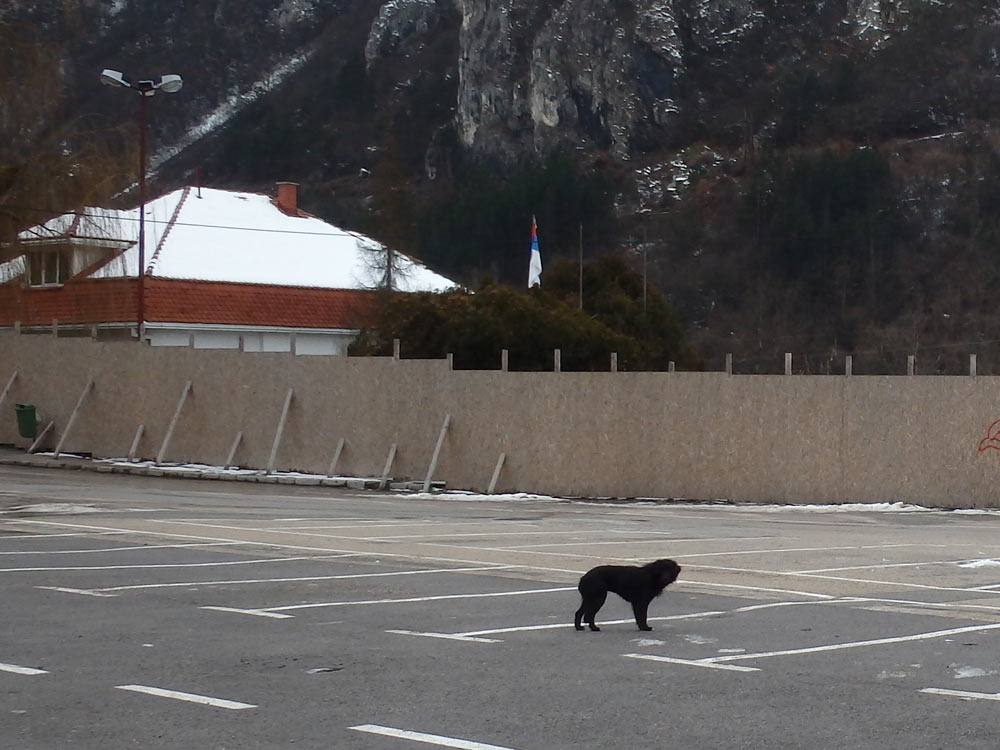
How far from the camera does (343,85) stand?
15500 centimetres

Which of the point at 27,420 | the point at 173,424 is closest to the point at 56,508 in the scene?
the point at 173,424

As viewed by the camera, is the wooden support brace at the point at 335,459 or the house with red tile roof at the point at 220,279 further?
the house with red tile roof at the point at 220,279

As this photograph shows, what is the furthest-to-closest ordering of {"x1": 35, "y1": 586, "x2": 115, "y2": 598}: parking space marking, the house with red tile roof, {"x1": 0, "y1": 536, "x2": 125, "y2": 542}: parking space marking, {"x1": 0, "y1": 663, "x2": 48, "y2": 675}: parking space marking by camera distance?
the house with red tile roof → {"x1": 0, "y1": 536, "x2": 125, "y2": 542}: parking space marking → {"x1": 35, "y1": 586, "x2": 115, "y2": 598}: parking space marking → {"x1": 0, "y1": 663, "x2": 48, "y2": 675}: parking space marking

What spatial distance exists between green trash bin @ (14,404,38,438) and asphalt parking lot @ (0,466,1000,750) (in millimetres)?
16980

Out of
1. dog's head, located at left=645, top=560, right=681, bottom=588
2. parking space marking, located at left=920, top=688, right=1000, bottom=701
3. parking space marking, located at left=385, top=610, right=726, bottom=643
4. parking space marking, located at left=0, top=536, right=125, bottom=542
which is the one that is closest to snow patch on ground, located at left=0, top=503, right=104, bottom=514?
parking space marking, located at left=0, top=536, right=125, bottom=542

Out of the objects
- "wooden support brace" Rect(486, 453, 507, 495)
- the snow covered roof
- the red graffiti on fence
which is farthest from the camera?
the snow covered roof

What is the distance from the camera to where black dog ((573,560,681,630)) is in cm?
1045

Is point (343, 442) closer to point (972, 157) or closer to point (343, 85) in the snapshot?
point (972, 157)

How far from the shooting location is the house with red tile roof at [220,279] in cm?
4556

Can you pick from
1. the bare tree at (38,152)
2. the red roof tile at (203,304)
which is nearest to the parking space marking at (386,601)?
the bare tree at (38,152)

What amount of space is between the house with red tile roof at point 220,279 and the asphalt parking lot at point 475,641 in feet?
71.7

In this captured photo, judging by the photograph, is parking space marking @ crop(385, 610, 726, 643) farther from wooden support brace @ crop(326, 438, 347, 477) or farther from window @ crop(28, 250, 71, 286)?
window @ crop(28, 250, 71, 286)

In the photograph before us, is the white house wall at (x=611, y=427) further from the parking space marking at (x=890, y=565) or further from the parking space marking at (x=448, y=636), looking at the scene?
the parking space marking at (x=448, y=636)

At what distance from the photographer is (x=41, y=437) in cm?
3528
